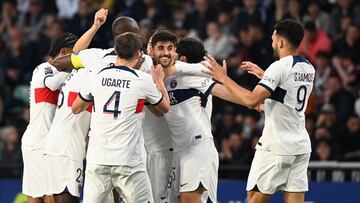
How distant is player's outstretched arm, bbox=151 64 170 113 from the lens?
11.2 m

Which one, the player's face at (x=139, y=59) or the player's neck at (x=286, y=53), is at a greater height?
the player's neck at (x=286, y=53)

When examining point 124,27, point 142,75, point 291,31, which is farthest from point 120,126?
point 291,31

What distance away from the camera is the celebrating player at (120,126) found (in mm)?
10969

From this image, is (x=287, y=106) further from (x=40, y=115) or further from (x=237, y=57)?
(x=237, y=57)

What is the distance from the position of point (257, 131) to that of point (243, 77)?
119 cm

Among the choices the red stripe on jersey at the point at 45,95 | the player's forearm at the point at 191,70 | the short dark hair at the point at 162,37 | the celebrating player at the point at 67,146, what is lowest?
the celebrating player at the point at 67,146

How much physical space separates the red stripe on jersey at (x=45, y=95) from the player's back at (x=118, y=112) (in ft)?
5.37

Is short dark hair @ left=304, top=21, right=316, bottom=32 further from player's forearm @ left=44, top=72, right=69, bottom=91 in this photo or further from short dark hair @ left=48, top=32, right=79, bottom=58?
player's forearm @ left=44, top=72, right=69, bottom=91

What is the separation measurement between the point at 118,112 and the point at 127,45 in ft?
2.16

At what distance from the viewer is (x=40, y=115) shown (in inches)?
498

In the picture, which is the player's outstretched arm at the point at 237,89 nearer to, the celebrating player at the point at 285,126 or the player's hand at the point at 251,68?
the celebrating player at the point at 285,126

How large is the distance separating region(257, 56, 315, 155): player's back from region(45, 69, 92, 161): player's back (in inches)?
79.7

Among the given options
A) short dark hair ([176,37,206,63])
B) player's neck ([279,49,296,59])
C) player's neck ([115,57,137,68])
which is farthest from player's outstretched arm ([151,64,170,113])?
player's neck ([279,49,296,59])

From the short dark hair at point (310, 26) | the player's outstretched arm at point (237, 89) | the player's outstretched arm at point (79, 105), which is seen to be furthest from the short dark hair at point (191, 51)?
the short dark hair at point (310, 26)
